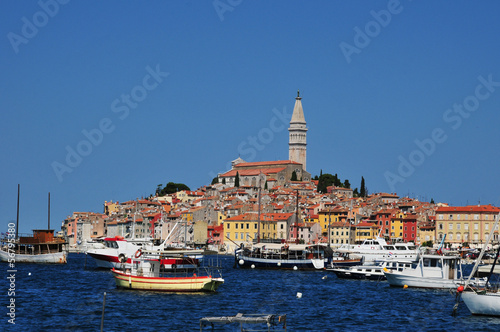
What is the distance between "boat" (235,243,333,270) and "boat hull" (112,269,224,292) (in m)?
24.5

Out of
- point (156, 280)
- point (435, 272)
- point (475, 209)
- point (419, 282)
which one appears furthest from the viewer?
point (475, 209)

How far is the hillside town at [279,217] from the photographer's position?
393ft

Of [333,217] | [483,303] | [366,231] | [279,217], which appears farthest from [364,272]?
[333,217]

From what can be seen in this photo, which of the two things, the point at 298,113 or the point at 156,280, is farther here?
the point at 298,113

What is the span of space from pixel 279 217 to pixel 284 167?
52.0m

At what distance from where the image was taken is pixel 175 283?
39344 mm

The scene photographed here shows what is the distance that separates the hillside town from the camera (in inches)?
4719

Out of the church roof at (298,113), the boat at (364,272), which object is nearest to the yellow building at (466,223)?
the boat at (364,272)

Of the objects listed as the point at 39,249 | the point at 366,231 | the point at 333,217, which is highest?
the point at 333,217

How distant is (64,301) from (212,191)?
127 m

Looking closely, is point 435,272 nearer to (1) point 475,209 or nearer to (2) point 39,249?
(2) point 39,249

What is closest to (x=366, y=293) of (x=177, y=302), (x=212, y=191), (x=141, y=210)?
(x=177, y=302)

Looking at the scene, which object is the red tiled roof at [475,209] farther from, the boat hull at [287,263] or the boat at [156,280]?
the boat at [156,280]

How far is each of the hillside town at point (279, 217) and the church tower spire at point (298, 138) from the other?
13.8 metres
